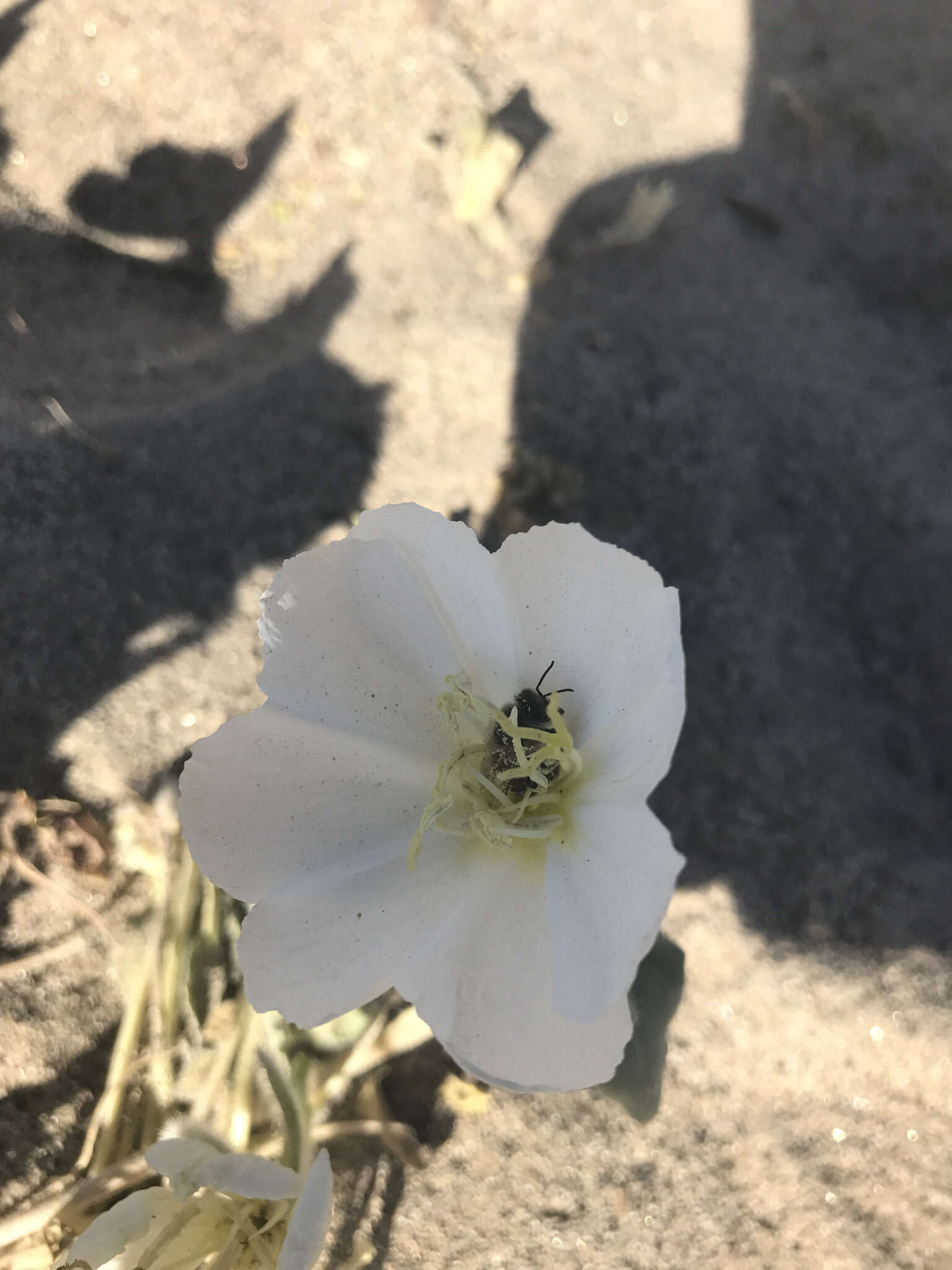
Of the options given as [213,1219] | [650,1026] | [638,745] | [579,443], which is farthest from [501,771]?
[579,443]

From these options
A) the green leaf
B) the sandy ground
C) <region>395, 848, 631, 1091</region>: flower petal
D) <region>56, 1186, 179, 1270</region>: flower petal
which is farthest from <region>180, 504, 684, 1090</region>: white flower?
the sandy ground

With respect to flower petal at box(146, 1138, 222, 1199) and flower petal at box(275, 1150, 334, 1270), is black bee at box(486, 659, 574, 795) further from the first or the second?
flower petal at box(146, 1138, 222, 1199)

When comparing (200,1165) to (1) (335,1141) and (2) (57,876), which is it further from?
(2) (57,876)

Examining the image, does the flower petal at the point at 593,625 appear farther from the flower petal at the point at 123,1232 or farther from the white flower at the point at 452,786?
the flower petal at the point at 123,1232

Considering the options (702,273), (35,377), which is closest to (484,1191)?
(35,377)

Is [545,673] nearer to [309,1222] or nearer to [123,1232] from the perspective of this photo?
[309,1222]
